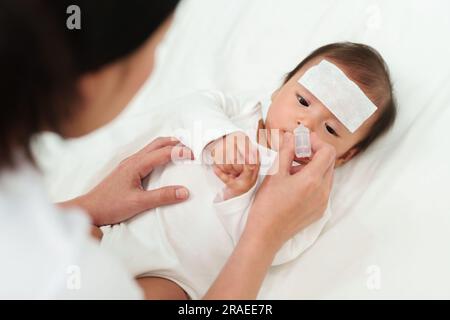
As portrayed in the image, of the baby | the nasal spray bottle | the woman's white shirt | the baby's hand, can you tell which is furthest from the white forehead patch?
the woman's white shirt

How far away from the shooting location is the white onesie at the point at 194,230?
4.16 ft

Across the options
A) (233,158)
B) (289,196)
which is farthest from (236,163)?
(289,196)

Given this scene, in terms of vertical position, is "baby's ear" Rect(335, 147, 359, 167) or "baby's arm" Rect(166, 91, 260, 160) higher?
"baby's arm" Rect(166, 91, 260, 160)

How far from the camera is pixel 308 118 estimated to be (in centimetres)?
136

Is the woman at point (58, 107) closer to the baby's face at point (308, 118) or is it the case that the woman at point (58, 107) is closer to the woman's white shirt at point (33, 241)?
the woman's white shirt at point (33, 241)

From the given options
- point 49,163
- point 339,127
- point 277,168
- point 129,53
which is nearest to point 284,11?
point 339,127

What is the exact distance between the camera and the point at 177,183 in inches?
52.7

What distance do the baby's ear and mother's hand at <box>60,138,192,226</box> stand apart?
42 centimetres

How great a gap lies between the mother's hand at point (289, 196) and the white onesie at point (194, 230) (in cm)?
8

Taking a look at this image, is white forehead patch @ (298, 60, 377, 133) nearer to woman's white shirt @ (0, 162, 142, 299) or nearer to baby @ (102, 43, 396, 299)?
baby @ (102, 43, 396, 299)

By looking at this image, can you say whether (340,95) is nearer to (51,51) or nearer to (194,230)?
(194,230)

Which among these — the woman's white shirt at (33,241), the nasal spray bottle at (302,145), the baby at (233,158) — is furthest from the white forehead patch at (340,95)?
the woman's white shirt at (33,241)

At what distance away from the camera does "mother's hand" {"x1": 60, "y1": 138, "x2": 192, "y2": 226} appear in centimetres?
131
